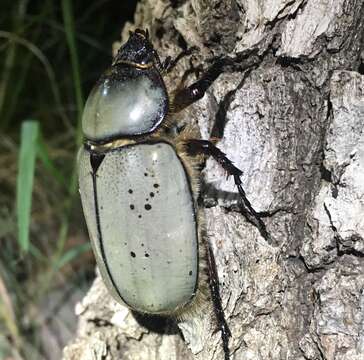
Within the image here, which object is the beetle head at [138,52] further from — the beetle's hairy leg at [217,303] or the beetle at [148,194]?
the beetle's hairy leg at [217,303]

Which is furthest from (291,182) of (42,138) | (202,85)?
(42,138)


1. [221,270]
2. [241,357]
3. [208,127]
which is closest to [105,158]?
[208,127]

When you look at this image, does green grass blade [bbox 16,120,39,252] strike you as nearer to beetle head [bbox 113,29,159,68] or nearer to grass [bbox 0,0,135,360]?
grass [bbox 0,0,135,360]

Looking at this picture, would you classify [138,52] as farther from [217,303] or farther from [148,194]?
[217,303]

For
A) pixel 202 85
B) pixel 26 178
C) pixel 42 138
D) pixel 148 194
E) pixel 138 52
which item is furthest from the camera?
pixel 42 138

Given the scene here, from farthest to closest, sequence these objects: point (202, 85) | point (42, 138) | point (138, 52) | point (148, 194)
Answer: point (42, 138) < point (138, 52) < point (202, 85) < point (148, 194)

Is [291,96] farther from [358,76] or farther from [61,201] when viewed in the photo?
[61,201]
